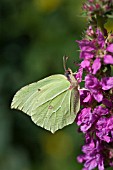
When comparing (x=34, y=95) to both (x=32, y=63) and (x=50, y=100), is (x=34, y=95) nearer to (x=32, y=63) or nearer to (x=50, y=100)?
(x=50, y=100)

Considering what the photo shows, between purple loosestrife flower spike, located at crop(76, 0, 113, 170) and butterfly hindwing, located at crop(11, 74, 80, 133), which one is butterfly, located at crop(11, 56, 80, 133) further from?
purple loosestrife flower spike, located at crop(76, 0, 113, 170)

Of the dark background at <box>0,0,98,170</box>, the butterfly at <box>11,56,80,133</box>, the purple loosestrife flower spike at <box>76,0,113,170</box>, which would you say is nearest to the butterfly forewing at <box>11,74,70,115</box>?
the butterfly at <box>11,56,80,133</box>

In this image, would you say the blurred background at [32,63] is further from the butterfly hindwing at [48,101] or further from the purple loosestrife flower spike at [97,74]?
the purple loosestrife flower spike at [97,74]

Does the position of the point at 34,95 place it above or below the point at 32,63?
below

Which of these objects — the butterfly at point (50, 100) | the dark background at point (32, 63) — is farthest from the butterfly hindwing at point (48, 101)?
the dark background at point (32, 63)

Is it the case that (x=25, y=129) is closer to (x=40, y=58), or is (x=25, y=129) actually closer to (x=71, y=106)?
(x=40, y=58)

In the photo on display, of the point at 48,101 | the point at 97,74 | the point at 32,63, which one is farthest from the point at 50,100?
the point at 32,63

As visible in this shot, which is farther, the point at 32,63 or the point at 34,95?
the point at 32,63
